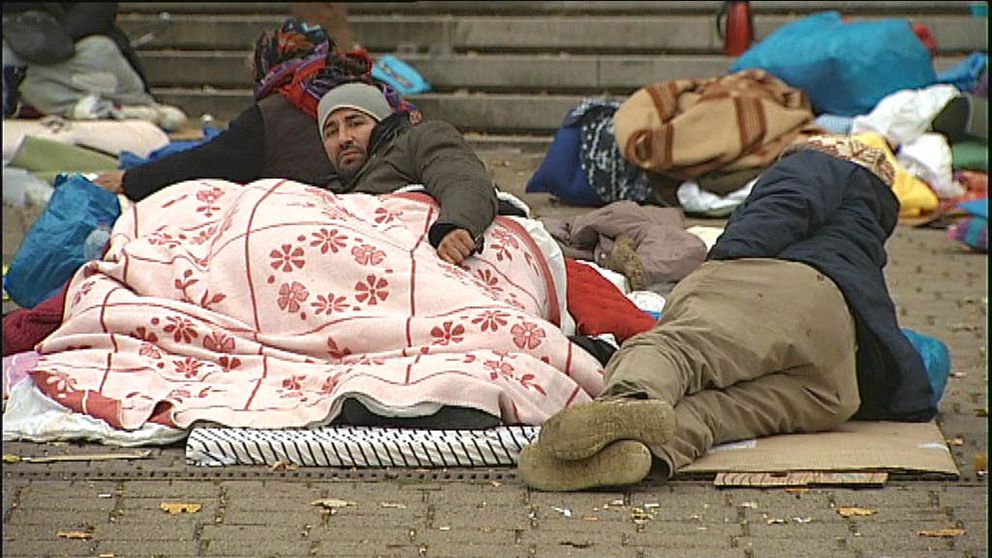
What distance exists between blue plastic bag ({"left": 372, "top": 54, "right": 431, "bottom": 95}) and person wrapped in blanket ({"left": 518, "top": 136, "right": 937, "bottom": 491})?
5935 mm

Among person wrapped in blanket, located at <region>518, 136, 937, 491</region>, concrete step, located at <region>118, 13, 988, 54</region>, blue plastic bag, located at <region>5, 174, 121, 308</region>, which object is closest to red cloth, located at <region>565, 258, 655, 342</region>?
person wrapped in blanket, located at <region>518, 136, 937, 491</region>

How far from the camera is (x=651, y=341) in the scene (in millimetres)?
4691

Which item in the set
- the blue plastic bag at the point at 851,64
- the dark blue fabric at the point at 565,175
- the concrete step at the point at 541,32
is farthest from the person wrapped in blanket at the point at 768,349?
the concrete step at the point at 541,32

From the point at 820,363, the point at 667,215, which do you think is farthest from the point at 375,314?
the point at 667,215

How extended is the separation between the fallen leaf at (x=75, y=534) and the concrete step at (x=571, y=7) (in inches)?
319

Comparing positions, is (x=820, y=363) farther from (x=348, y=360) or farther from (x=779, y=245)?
(x=348, y=360)

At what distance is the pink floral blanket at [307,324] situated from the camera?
15.9 feet

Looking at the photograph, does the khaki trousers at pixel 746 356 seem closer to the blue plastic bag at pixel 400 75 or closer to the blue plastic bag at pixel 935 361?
the blue plastic bag at pixel 935 361

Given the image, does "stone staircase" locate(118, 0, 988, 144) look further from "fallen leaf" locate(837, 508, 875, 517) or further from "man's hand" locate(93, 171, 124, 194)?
"fallen leaf" locate(837, 508, 875, 517)

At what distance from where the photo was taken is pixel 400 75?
1138 centimetres

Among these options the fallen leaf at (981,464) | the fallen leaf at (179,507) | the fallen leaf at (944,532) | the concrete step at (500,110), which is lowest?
the concrete step at (500,110)

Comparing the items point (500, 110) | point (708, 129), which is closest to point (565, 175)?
point (708, 129)

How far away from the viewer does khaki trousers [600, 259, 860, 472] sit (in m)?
4.61

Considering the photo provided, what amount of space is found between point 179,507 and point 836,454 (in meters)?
1.61
